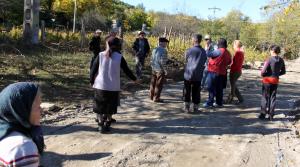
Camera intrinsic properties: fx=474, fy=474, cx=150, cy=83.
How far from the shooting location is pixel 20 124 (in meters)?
2.60

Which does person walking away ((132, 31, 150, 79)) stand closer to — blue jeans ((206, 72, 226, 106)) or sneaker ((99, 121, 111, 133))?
blue jeans ((206, 72, 226, 106))

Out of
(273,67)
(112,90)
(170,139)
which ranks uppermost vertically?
(273,67)

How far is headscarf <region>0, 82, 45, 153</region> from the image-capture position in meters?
2.53

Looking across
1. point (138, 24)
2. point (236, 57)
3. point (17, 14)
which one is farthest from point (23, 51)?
point (138, 24)

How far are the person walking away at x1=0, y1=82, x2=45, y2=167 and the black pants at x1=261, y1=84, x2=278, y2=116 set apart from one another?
768cm

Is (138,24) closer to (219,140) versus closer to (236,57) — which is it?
(236,57)

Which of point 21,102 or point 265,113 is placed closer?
point 21,102

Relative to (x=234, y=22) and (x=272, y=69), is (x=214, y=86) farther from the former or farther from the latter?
(x=234, y=22)

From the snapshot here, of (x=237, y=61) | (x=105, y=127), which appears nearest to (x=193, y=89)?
(x=237, y=61)

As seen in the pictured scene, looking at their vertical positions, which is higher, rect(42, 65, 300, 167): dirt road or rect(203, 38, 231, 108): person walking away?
rect(203, 38, 231, 108): person walking away

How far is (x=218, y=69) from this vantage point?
427 inches

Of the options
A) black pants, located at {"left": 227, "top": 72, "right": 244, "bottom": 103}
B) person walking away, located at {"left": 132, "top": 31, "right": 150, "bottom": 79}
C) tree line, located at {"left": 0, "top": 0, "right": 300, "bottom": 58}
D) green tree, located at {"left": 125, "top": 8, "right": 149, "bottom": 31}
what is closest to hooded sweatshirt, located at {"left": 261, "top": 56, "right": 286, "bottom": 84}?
black pants, located at {"left": 227, "top": 72, "right": 244, "bottom": 103}

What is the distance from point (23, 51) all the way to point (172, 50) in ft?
26.3

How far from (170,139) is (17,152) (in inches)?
216
